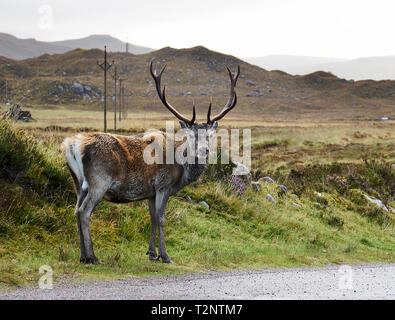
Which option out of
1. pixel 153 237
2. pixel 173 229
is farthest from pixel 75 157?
pixel 173 229

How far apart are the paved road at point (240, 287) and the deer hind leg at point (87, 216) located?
3.67 ft

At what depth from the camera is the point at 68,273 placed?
8156mm

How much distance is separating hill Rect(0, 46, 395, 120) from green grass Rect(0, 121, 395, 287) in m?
114

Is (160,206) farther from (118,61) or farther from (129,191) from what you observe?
(118,61)

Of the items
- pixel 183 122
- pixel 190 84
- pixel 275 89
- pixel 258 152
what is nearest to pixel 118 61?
pixel 190 84

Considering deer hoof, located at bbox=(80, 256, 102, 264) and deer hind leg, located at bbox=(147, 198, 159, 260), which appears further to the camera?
deer hind leg, located at bbox=(147, 198, 159, 260)

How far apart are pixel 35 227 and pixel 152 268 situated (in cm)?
256

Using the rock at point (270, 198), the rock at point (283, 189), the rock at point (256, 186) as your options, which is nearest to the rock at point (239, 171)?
the rock at point (256, 186)

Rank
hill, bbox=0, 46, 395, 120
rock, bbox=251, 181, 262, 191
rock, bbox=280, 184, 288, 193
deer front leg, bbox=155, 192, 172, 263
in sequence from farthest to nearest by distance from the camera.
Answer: hill, bbox=0, 46, 395, 120 → rock, bbox=280, 184, 288, 193 → rock, bbox=251, 181, 262, 191 → deer front leg, bbox=155, 192, 172, 263

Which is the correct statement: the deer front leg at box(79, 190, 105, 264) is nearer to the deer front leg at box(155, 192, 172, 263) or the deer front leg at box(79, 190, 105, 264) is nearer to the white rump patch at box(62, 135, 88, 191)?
the white rump patch at box(62, 135, 88, 191)

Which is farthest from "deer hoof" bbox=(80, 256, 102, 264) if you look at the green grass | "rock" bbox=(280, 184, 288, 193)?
"rock" bbox=(280, 184, 288, 193)

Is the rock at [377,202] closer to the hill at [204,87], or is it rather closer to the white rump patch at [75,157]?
the white rump patch at [75,157]

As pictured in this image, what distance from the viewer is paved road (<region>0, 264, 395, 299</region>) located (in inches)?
277

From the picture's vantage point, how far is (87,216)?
883cm
